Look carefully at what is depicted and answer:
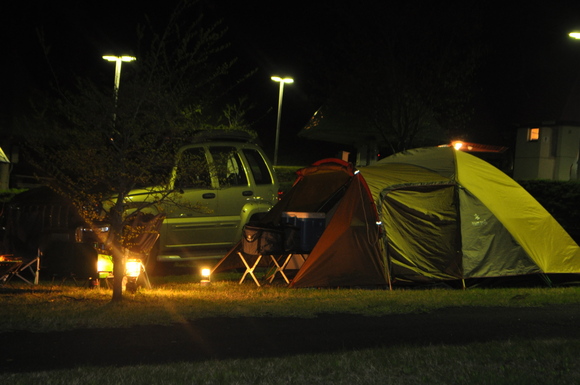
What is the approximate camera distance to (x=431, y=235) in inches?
440

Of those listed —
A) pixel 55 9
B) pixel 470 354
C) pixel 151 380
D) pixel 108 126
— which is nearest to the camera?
pixel 151 380

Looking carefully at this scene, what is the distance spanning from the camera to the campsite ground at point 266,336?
21.1ft

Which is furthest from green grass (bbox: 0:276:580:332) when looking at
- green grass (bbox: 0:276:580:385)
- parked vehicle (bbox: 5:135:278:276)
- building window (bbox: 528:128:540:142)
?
building window (bbox: 528:128:540:142)

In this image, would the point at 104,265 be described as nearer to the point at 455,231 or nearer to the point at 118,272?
the point at 118,272

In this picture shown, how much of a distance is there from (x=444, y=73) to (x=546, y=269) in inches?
562

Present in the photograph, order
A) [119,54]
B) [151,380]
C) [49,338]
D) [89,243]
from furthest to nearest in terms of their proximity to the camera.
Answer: [119,54]
[89,243]
[49,338]
[151,380]

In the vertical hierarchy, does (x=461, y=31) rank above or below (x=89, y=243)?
above

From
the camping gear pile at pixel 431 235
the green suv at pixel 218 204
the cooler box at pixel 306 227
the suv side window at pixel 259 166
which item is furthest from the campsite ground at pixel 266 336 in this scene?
the suv side window at pixel 259 166

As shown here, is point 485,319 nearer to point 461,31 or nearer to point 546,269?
point 546,269

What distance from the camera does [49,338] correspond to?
7078 millimetres

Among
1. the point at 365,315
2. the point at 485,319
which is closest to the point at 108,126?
the point at 365,315

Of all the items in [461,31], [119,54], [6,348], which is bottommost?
[6,348]

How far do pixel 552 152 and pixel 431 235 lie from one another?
20052mm

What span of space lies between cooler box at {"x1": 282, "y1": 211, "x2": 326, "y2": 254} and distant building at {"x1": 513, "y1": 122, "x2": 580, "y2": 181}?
19.2 m
